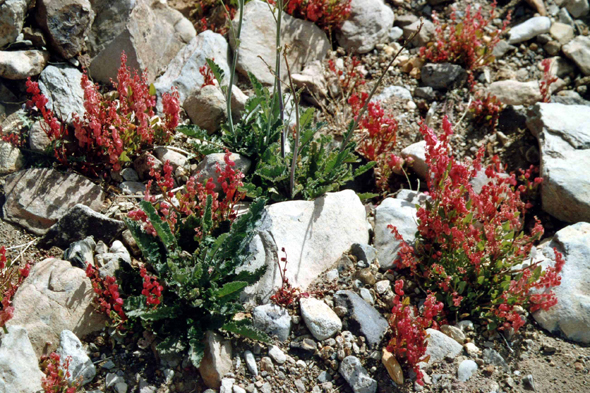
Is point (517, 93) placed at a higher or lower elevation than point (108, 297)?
higher

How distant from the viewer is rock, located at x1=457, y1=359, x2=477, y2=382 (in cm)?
390

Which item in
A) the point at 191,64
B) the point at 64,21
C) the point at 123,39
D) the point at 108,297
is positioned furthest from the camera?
the point at 191,64

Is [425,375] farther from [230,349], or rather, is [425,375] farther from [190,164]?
A: [190,164]

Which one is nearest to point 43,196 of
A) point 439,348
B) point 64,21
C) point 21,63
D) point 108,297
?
point 108,297

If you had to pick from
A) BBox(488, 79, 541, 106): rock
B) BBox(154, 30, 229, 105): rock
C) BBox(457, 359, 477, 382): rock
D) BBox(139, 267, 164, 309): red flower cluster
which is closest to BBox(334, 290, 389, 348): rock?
BBox(457, 359, 477, 382): rock

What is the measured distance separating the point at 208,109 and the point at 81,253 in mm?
1882

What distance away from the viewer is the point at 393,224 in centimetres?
474

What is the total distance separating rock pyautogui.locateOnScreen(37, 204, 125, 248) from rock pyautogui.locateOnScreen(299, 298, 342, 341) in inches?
64.3

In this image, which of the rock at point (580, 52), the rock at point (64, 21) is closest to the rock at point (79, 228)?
the rock at point (64, 21)

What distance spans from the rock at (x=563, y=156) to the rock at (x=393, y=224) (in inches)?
54.9

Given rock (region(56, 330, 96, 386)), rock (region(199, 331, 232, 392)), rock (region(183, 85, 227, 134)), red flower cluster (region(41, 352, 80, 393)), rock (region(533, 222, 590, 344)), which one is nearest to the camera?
red flower cluster (region(41, 352, 80, 393))

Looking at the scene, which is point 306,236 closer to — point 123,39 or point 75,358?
point 75,358

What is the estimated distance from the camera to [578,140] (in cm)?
546

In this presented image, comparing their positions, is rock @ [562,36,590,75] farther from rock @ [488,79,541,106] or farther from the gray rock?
the gray rock
